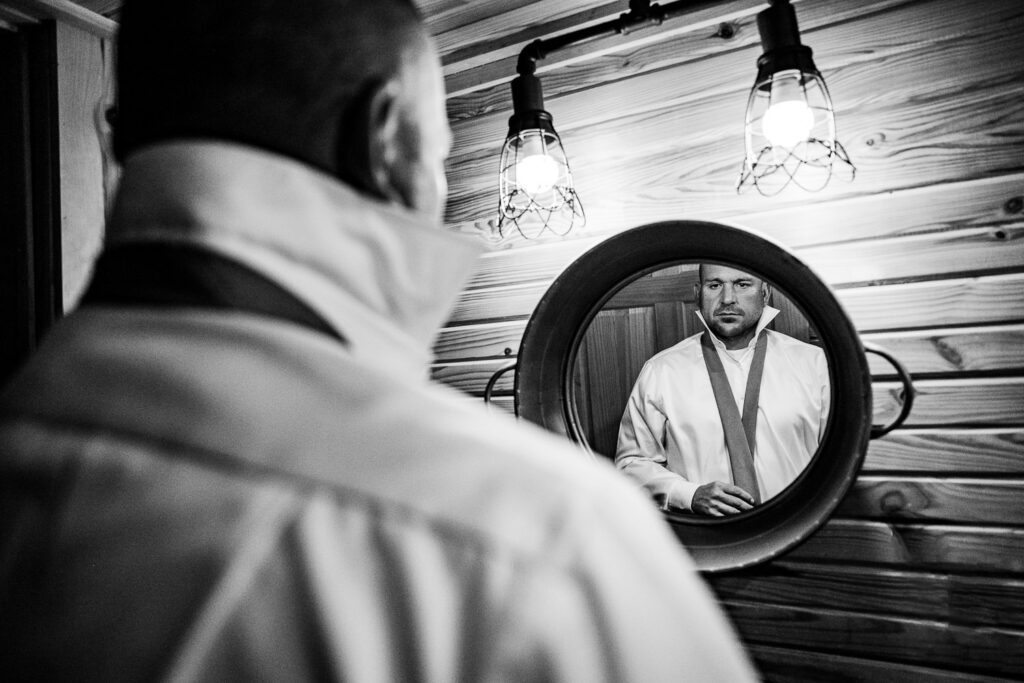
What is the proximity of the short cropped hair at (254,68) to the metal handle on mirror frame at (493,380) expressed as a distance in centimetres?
100

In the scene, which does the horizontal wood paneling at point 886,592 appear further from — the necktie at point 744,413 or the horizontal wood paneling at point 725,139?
the horizontal wood paneling at point 725,139

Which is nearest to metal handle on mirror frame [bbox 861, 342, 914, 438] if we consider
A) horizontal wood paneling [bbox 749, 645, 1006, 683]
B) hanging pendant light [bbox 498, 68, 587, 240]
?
horizontal wood paneling [bbox 749, 645, 1006, 683]

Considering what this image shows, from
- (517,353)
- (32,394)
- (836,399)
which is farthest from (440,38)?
(32,394)

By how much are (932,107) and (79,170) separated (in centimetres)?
181

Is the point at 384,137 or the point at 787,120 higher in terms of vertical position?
the point at 787,120

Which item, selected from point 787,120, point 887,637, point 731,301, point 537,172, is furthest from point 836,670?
point 537,172

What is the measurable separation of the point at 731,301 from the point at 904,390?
1.25 feet

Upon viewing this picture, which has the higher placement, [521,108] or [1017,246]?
[521,108]

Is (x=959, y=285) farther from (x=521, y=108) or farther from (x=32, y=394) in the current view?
(x=32, y=394)

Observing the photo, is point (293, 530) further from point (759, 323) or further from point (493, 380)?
point (759, 323)

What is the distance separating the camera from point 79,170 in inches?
60.7

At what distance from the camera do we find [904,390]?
1146 millimetres

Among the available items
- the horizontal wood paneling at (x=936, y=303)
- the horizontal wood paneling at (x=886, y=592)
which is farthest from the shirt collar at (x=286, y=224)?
the horizontal wood paneling at (x=886, y=592)

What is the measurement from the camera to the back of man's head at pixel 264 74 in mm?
456
